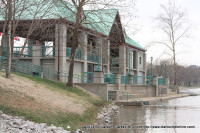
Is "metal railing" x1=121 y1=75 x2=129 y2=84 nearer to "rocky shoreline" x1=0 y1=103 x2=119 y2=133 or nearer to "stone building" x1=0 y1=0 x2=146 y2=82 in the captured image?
"stone building" x1=0 y1=0 x2=146 y2=82

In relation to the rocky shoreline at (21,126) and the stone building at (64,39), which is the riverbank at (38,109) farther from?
the stone building at (64,39)

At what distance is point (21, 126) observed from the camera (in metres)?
8.66

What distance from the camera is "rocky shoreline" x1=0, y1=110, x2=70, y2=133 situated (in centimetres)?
817

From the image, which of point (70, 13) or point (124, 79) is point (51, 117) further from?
point (124, 79)

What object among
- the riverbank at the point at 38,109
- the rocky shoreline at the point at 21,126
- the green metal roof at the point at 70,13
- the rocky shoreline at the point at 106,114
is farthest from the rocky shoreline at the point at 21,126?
the green metal roof at the point at 70,13

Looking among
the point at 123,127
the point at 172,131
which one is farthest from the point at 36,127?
the point at 172,131

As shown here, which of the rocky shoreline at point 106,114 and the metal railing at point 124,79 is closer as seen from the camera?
the rocky shoreline at point 106,114

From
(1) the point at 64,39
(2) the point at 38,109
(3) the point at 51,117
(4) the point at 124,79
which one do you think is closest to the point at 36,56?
(1) the point at 64,39

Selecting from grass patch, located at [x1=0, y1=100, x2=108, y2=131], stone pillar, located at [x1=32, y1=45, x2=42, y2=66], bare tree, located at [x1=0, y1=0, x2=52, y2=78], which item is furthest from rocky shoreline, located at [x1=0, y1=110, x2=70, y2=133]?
stone pillar, located at [x1=32, y1=45, x2=42, y2=66]

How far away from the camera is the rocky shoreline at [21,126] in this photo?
26.8 ft

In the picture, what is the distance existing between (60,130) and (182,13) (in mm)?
42267

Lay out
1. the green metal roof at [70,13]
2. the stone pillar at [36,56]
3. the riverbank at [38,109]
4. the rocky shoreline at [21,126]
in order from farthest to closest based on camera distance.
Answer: the stone pillar at [36,56]
the green metal roof at [70,13]
the riverbank at [38,109]
the rocky shoreline at [21,126]

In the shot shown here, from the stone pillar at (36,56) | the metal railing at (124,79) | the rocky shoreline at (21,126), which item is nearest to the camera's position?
the rocky shoreline at (21,126)

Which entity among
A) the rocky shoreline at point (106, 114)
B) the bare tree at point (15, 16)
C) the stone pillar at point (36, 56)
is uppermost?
the bare tree at point (15, 16)
